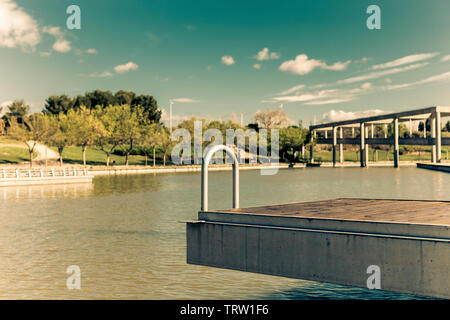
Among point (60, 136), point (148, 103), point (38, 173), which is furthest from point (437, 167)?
point (148, 103)

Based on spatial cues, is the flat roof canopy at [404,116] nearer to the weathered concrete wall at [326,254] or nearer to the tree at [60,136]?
the tree at [60,136]

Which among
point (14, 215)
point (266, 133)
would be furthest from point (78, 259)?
point (266, 133)

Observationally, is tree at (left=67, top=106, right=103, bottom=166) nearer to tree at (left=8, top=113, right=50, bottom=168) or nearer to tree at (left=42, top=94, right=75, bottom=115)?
tree at (left=8, top=113, right=50, bottom=168)

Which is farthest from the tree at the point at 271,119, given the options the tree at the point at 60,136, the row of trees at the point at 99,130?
the tree at the point at 60,136

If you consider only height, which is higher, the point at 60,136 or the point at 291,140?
the point at 291,140

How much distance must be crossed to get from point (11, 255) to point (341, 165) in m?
117

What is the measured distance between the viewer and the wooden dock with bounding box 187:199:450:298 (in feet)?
26.8

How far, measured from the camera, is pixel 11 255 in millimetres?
15945

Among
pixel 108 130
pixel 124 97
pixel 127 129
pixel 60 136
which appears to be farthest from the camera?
pixel 124 97

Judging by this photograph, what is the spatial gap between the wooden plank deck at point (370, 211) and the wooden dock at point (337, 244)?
0.02 metres

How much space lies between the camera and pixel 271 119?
463 ft

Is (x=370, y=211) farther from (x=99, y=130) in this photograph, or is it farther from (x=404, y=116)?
(x=404, y=116)

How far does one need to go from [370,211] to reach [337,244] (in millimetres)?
2084

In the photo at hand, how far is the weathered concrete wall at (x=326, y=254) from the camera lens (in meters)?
8.12
